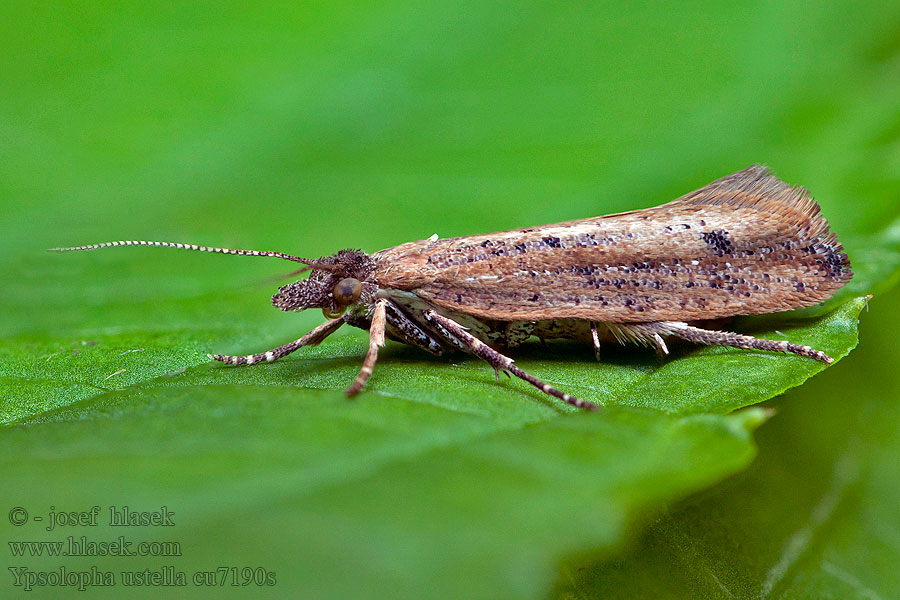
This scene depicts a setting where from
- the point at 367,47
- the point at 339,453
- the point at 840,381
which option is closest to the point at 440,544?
the point at 339,453

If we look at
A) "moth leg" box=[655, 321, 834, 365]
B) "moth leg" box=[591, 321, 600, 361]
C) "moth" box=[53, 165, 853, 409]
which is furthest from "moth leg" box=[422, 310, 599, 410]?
"moth leg" box=[655, 321, 834, 365]

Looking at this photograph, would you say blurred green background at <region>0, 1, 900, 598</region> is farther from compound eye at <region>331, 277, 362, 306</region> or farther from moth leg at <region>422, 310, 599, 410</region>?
compound eye at <region>331, 277, 362, 306</region>

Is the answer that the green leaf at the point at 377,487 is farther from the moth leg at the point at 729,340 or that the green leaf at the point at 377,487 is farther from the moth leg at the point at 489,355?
the moth leg at the point at 729,340

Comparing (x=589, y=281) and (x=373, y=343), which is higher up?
(x=589, y=281)

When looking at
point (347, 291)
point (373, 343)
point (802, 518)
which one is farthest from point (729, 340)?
point (347, 291)

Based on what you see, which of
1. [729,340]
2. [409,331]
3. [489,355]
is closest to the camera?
[489,355]

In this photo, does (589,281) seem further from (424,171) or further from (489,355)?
(424,171)

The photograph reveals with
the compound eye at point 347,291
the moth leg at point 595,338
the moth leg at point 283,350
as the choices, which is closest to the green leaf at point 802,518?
the moth leg at point 595,338
